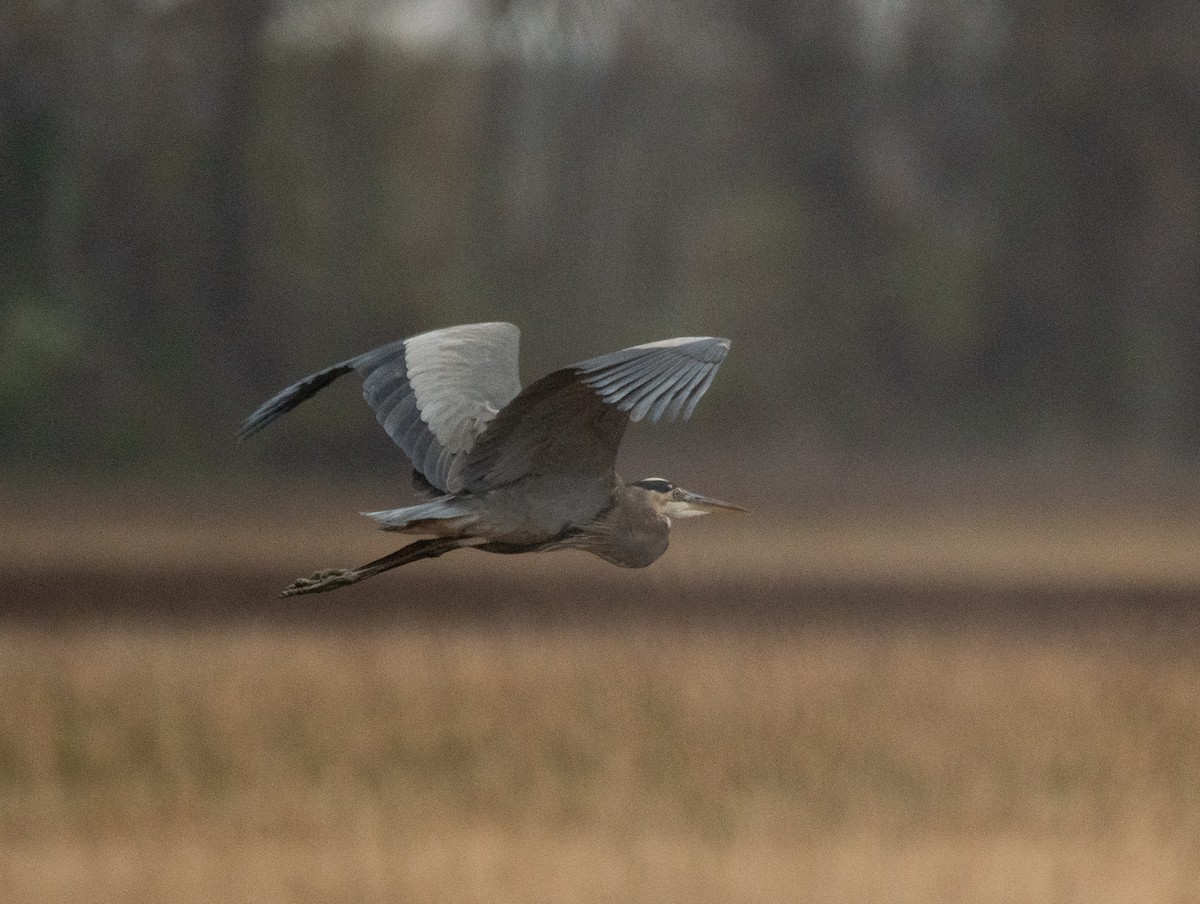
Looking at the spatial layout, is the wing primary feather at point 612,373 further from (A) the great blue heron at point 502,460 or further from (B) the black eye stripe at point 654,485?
(B) the black eye stripe at point 654,485

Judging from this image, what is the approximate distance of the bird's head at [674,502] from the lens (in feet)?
12.4

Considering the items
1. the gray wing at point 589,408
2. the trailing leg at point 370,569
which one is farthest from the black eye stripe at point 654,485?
the trailing leg at point 370,569

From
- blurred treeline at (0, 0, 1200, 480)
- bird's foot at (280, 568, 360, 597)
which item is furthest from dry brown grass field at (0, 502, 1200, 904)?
blurred treeline at (0, 0, 1200, 480)

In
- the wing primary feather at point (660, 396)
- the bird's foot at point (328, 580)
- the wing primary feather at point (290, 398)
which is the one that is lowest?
the bird's foot at point (328, 580)

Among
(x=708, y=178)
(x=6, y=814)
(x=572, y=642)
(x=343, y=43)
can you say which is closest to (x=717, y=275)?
(x=708, y=178)

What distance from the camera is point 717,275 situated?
2428 cm

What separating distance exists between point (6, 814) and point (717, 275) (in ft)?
58.6

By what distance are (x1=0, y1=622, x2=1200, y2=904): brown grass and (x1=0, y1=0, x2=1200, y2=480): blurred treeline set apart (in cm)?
855

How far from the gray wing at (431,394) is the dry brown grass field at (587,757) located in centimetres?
277

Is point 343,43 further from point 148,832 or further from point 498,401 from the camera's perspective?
point 498,401

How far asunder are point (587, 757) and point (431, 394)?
4.12m

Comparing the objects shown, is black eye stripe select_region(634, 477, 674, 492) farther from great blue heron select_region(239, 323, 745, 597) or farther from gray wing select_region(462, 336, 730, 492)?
gray wing select_region(462, 336, 730, 492)

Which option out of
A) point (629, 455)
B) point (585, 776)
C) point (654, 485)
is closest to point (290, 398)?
point (654, 485)

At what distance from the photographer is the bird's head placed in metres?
3.77
